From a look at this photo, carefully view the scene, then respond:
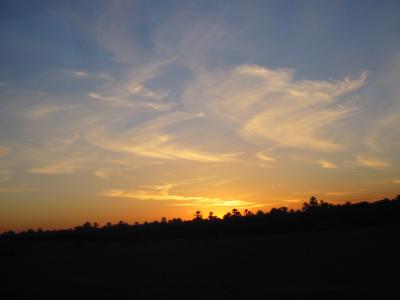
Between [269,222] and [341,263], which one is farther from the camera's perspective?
[269,222]

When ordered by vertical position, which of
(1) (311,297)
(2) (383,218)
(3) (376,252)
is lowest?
(1) (311,297)

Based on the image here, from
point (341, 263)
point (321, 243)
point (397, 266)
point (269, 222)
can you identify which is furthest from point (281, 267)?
point (269, 222)

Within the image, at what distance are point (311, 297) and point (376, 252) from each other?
12780mm

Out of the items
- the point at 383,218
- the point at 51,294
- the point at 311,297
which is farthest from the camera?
the point at 383,218

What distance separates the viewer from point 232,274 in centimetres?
2477

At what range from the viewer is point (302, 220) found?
66.8 metres

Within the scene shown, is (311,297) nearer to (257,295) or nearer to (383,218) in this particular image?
(257,295)

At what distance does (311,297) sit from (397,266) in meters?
8.03

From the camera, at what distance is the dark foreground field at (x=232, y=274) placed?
1914 cm

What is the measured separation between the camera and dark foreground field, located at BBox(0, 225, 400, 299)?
754 inches

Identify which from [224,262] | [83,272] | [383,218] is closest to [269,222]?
[383,218]

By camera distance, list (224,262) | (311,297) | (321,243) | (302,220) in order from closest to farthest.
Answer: (311,297)
(224,262)
(321,243)
(302,220)

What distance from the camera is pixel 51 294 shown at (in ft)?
69.6

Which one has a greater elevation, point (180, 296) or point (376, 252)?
point (376, 252)
